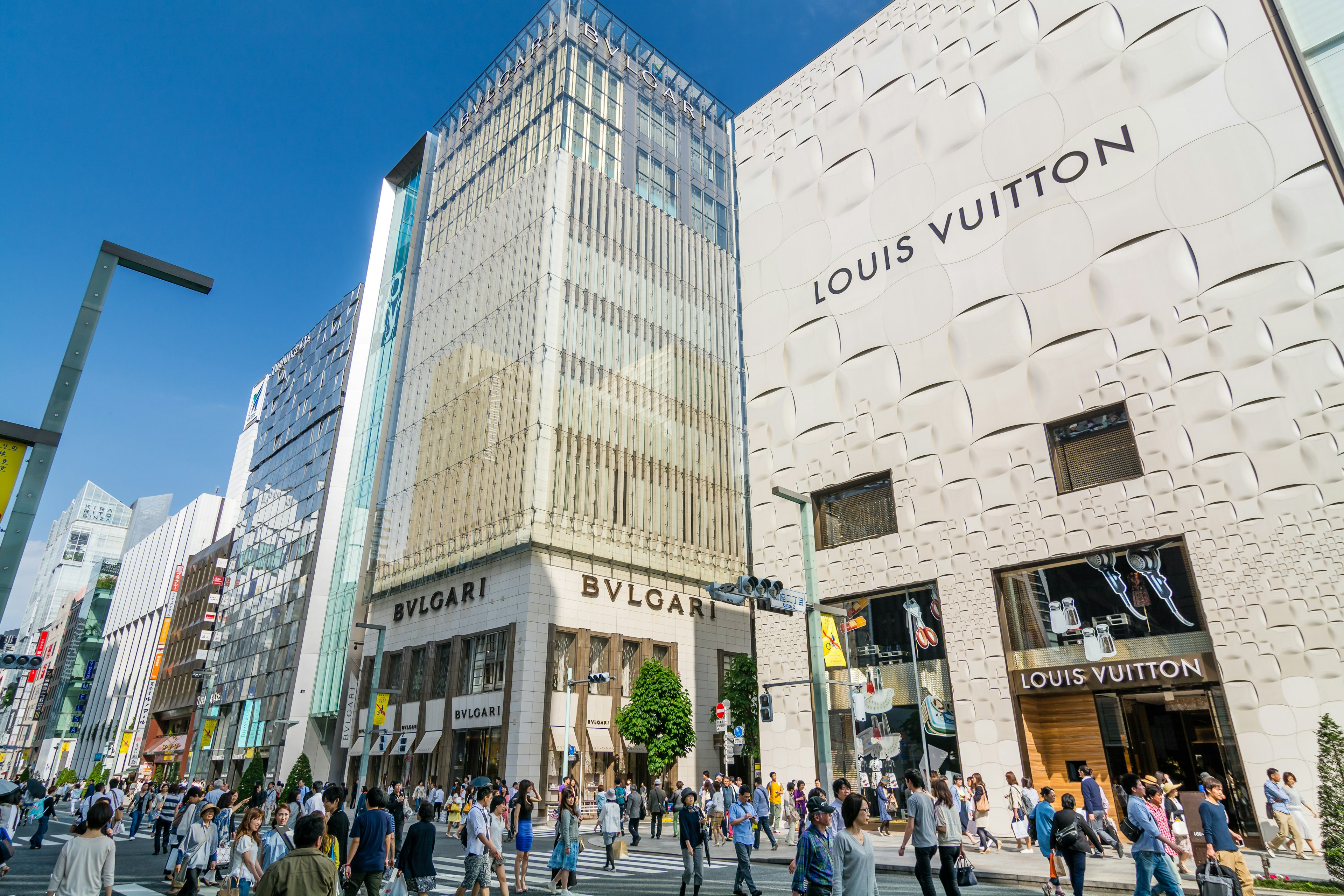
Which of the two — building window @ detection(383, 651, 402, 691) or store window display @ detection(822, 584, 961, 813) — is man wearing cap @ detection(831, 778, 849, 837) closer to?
store window display @ detection(822, 584, 961, 813)

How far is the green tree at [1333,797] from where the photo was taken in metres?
13.8

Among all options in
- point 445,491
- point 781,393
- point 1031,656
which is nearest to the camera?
point 1031,656

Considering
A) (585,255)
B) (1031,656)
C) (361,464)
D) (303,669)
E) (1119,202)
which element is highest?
(585,255)

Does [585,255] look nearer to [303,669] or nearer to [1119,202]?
[1119,202]

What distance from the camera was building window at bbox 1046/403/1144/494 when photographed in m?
22.9

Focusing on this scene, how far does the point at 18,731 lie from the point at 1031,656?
175m

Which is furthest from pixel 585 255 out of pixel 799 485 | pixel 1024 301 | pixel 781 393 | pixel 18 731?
pixel 18 731

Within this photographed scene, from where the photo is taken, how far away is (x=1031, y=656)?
2341 centimetres

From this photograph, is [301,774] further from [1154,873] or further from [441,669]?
[1154,873]

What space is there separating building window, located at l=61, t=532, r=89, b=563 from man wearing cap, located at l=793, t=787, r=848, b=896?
19184 cm

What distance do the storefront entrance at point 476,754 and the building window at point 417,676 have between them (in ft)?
16.1

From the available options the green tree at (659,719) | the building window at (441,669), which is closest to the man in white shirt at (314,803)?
the green tree at (659,719)

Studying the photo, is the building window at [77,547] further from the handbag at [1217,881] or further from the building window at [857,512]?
the handbag at [1217,881]

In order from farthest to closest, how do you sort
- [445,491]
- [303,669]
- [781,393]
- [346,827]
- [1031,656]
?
[303,669]
[445,491]
[781,393]
[1031,656]
[346,827]
